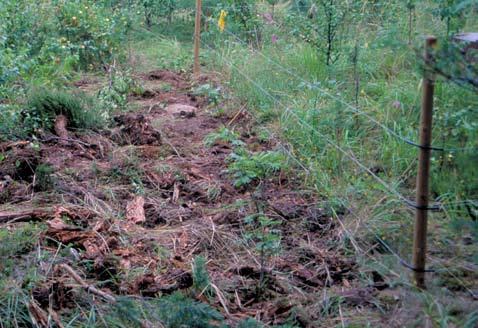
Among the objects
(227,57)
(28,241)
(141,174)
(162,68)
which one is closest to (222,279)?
(28,241)

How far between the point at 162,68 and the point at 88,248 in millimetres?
5563

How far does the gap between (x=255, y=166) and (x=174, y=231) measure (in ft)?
3.79

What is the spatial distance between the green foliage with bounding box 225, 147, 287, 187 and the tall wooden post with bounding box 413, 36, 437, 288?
2.00 m

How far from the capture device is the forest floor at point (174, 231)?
361 cm

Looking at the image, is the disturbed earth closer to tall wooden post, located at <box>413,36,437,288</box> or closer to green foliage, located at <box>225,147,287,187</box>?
green foliage, located at <box>225,147,287,187</box>

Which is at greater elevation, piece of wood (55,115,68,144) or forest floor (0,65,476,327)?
piece of wood (55,115,68,144)

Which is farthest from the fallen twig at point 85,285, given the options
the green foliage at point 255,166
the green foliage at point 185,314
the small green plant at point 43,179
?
the green foliage at point 255,166

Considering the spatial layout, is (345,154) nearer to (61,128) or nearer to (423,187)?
(423,187)

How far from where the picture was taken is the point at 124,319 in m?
3.16

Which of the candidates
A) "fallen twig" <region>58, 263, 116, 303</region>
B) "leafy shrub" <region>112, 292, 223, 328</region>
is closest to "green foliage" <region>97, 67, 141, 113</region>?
"fallen twig" <region>58, 263, 116, 303</region>

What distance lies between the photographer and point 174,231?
4613mm

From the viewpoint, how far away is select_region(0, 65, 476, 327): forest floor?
361 cm

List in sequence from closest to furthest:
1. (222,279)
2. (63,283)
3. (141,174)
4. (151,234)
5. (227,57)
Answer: (63,283) → (222,279) → (151,234) → (141,174) → (227,57)

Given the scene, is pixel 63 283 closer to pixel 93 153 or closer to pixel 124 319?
pixel 124 319
